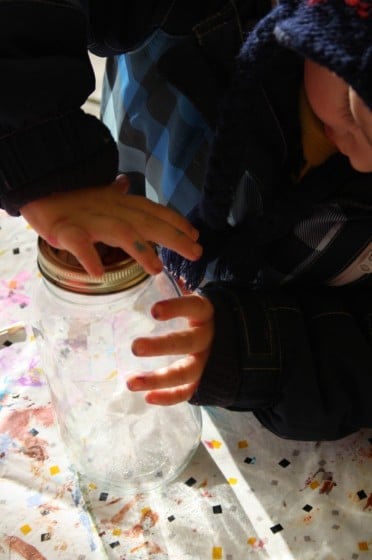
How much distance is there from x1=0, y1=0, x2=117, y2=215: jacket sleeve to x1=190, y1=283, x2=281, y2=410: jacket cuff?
137mm

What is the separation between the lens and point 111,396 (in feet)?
1.57

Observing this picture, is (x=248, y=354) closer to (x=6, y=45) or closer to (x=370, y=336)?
(x=370, y=336)

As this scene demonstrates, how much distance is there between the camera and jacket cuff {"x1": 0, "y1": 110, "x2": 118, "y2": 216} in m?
0.32

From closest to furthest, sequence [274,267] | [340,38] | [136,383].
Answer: [340,38] < [136,383] < [274,267]

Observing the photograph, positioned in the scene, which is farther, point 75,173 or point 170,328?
point 170,328

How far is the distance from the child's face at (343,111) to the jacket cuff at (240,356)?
134 millimetres

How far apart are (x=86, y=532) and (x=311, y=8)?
13.3 inches

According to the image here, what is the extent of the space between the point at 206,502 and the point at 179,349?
12 centimetres

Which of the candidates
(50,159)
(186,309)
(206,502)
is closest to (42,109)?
(50,159)

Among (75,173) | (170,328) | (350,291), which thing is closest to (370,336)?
(350,291)

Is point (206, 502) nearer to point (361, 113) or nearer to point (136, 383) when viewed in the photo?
point (136, 383)

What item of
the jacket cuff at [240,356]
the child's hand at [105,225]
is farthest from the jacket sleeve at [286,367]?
the child's hand at [105,225]

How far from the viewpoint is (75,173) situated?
328 mm

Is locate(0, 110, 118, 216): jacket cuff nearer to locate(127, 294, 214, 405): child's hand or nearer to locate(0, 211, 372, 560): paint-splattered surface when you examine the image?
locate(127, 294, 214, 405): child's hand
